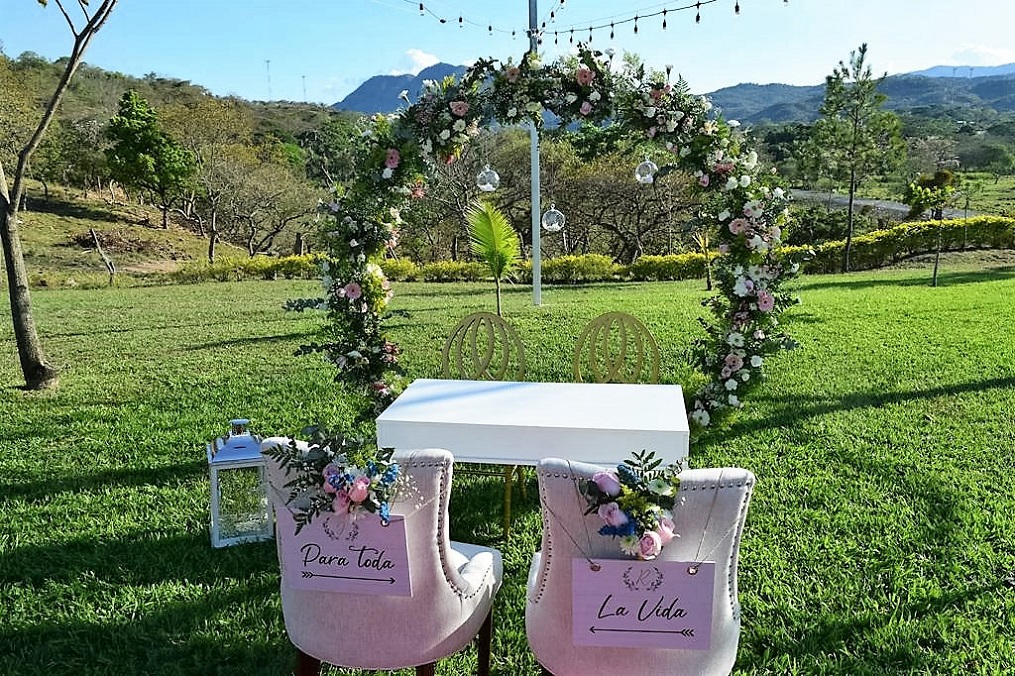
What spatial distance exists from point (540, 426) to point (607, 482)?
144cm

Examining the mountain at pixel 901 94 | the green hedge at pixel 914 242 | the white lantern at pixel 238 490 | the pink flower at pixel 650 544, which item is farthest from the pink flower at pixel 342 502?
the mountain at pixel 901 94

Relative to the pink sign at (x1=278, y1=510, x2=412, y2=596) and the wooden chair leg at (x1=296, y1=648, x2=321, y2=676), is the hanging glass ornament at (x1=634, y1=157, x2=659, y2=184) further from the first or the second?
the wooden chair leg at (x1=296, y1=648, x2=321, y2=676)

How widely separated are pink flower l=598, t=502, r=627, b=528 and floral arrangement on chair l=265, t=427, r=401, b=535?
55cm

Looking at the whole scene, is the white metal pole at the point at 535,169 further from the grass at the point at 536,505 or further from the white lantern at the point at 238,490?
the white lantern at the point at 238,490

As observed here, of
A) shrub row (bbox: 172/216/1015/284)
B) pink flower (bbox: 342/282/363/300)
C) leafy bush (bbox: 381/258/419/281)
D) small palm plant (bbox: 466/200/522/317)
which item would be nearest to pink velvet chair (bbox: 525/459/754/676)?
pink flower (bbox: 342/282/363/300)

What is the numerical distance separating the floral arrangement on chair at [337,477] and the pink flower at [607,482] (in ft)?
1.75

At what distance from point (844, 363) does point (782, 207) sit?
10.5 feet

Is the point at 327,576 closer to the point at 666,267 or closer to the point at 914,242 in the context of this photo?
the point at 666,267

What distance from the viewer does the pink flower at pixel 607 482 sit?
162 centimetres

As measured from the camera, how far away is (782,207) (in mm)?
3967

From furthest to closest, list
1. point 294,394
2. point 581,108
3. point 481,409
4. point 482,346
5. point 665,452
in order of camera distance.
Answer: point 482,346
point 294,394
point 581,108
point 481,409
point 665,452

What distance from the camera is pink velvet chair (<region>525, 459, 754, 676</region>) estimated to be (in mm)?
1673

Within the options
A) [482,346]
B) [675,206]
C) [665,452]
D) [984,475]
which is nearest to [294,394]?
[482,346]

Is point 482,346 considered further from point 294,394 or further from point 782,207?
point 782,207
